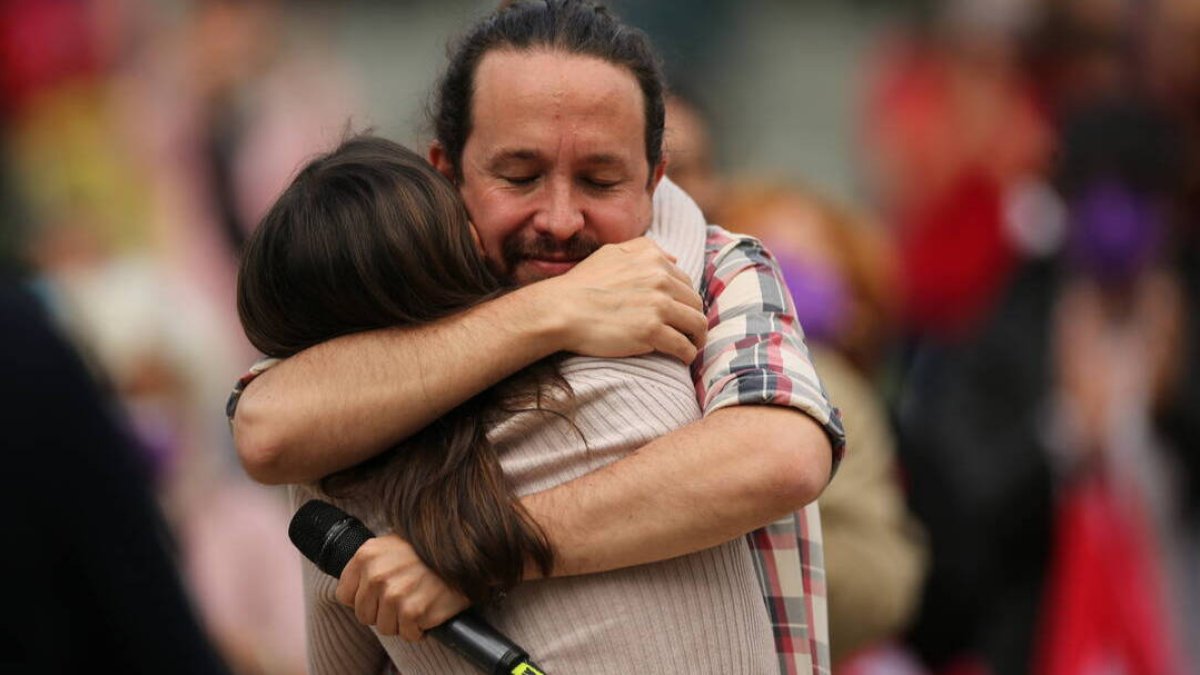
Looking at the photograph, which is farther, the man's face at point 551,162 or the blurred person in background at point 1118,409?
the blurred person in background at point 1118,409

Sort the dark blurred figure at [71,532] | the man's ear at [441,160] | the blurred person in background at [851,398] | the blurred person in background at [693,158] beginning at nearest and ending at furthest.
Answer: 1. the dark blurred figure at [71,532]
2. the man's ear at [441,160]
3. the blurred person in background at [851,398]
4. the blurred person in background at [693,158]

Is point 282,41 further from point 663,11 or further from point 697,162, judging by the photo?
point 697,162

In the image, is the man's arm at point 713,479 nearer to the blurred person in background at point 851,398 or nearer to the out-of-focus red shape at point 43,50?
the blurred person in background at point 851,398

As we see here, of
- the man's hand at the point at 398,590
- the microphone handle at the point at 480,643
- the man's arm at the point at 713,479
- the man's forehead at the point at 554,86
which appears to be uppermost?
the man's forehead at the point at 554,86

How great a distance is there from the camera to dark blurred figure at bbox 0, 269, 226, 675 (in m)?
2.25

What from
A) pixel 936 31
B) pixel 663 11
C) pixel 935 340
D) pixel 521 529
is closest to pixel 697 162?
pixel 521 529

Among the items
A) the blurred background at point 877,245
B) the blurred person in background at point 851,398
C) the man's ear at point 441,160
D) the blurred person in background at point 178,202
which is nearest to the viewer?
the man's ear at point 441,160

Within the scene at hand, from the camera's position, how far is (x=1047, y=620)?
578cm

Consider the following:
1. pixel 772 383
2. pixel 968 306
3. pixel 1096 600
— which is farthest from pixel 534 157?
pixel 968 306

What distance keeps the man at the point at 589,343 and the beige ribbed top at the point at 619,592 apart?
4 centimetres

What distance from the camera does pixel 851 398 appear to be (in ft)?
15.6

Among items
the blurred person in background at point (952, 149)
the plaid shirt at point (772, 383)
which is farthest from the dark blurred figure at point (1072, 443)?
the plaid shirt at point (772, 383)

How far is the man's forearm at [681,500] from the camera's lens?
2814 millimetres

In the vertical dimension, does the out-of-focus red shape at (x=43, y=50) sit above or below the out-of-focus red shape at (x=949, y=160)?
above
